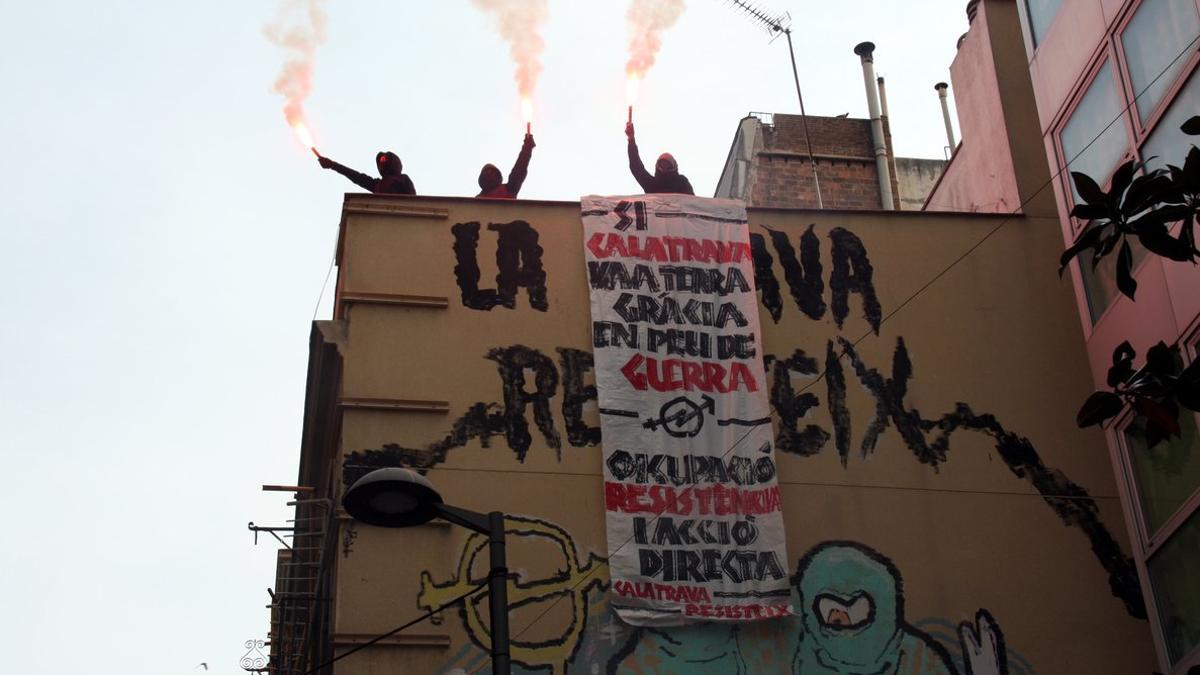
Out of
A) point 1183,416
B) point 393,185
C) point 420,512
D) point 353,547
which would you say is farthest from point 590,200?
point 420,512

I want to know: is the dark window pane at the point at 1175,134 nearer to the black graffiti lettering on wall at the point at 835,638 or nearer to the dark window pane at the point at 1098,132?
the dark window pane at the point at 1098,132

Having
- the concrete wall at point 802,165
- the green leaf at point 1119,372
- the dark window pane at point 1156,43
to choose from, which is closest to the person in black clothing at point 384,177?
the dark window pane at point 1156,43

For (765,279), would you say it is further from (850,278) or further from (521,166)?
(521,166)

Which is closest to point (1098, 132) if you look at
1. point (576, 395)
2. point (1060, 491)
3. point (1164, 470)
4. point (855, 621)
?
point (1164, 470)

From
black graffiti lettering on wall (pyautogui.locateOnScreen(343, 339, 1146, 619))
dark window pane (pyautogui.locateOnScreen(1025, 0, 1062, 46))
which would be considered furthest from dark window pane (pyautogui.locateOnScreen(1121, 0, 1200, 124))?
black graffiti lettering on wall (pyautogui.locateOnScreen(343, 339, 1146, 619))

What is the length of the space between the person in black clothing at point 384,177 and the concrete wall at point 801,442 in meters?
0.77

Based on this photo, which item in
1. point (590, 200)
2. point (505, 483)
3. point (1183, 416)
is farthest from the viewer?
point (590, 200)

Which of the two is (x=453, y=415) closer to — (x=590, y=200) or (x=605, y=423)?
(x=605, y=423)

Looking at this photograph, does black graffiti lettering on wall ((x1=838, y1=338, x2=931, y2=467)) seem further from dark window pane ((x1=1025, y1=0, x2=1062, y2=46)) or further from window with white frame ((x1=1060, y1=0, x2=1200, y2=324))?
dark window pane ((x1=1025, y1=0, x2=1062, y2=46))

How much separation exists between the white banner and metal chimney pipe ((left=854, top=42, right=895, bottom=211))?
16.2 meters

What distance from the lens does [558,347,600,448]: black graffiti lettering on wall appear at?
1622 cm

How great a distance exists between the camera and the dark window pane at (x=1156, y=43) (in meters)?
14.0

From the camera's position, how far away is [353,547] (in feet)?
49.7

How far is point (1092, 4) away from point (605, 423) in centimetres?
626
